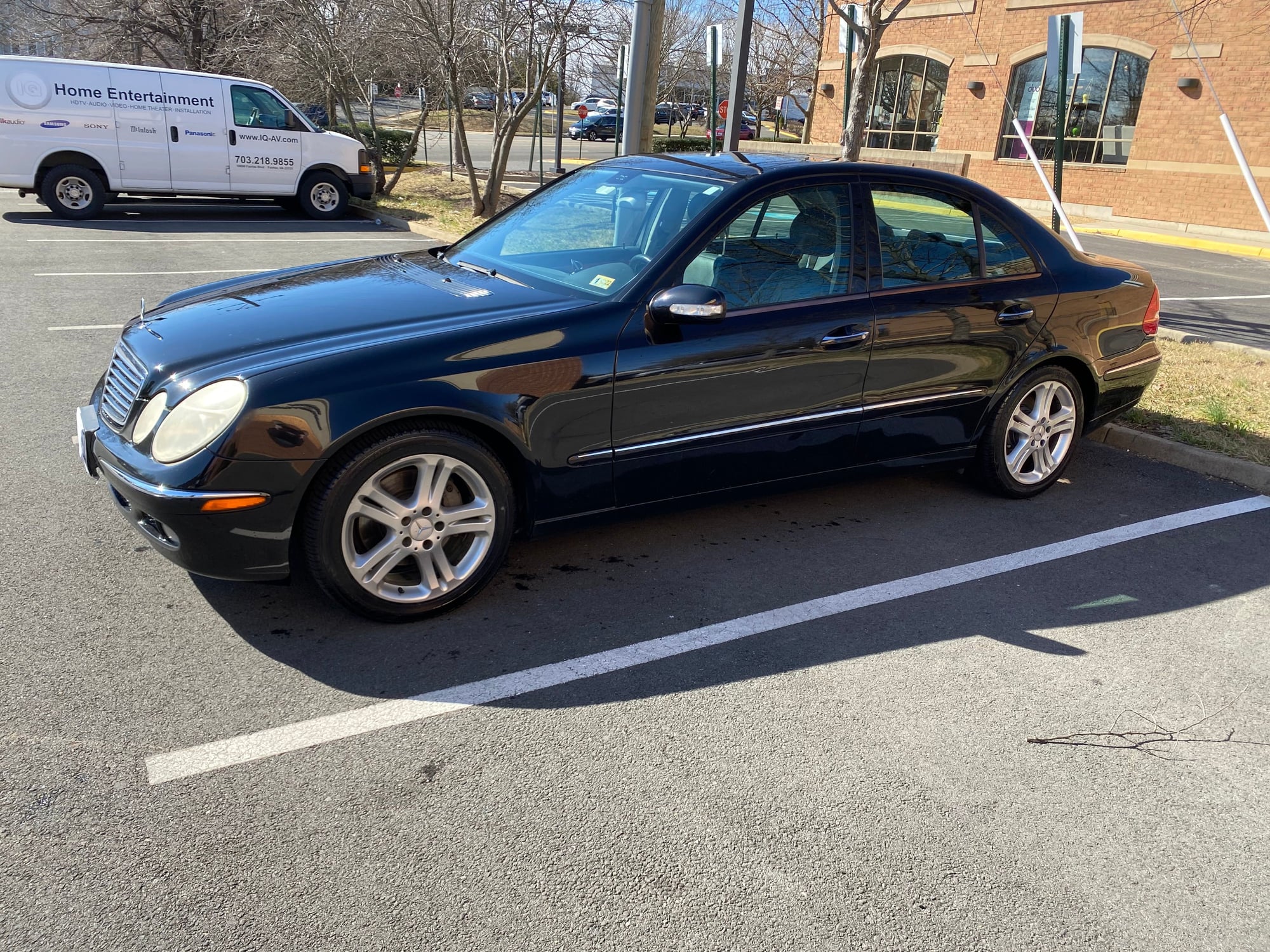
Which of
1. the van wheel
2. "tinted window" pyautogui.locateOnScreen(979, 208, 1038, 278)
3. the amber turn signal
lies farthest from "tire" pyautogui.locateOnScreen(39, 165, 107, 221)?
"tinted window" pyautogui.locateOnScreen(979, 208, 1038, 278)

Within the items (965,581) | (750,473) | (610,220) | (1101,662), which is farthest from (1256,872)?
(610,220)

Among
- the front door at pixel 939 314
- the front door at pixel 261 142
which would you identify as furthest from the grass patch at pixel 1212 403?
the front door at pixel 261 142

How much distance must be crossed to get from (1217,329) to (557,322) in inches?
329

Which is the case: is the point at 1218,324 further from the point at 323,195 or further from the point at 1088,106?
the point at 1088,106

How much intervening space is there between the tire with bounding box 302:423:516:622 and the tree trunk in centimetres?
713

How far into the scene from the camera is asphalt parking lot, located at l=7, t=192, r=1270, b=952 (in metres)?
2.45

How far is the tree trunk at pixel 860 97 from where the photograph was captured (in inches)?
392

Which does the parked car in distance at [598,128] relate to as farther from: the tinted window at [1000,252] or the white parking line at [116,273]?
the tinted window at [1000,252]

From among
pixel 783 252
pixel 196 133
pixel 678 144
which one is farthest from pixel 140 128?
pixel 678 144

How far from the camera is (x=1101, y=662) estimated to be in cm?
370

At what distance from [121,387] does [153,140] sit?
1222cm

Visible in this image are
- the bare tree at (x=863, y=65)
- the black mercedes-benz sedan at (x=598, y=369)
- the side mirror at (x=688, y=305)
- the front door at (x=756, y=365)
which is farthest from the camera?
the bare tree at (x=863, y=65)

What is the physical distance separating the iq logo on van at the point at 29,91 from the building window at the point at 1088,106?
1882 cm

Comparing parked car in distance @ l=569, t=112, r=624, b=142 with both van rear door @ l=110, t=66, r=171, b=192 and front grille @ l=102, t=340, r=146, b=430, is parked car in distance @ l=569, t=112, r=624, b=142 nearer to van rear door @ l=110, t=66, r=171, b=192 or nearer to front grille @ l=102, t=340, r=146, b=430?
van rear door @ l=110, t=66, r=171, b=192
